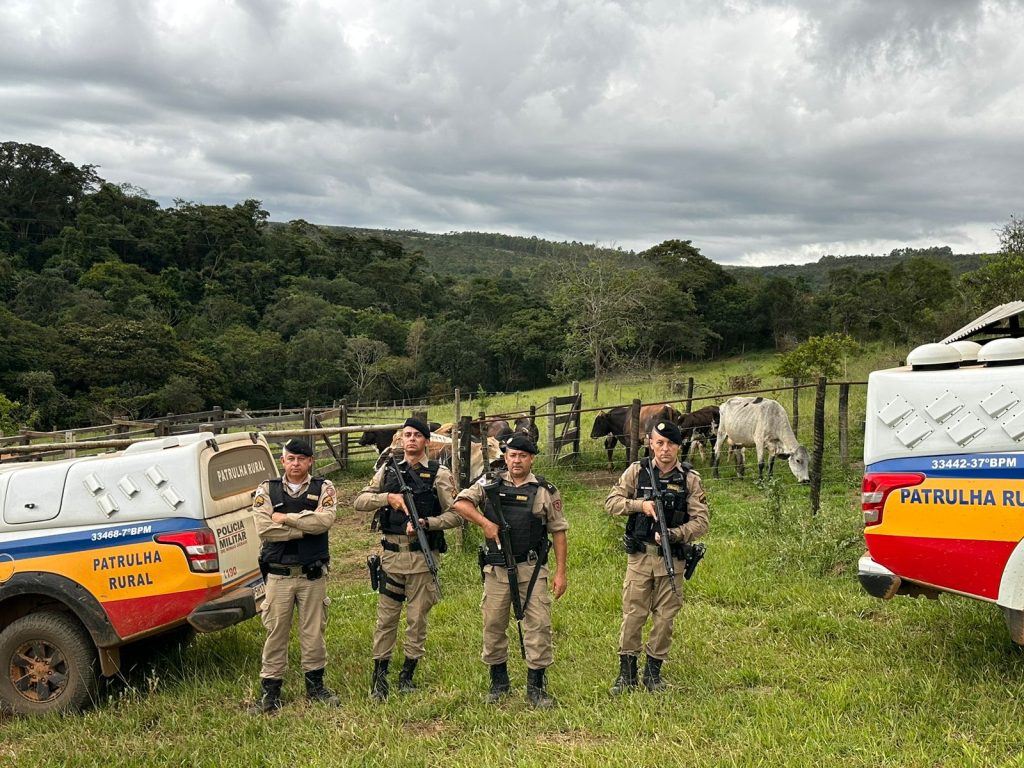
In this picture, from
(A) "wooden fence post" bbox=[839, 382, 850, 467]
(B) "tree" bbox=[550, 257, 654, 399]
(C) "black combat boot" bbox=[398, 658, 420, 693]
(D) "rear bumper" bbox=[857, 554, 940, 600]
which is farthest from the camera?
(B) "tree" bbox=[550, 257, 654, 399]

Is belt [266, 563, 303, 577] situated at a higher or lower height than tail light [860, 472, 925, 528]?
lower

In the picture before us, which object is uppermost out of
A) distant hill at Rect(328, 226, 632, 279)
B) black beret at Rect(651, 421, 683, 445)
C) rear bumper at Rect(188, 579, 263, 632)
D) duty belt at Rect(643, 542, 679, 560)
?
distant hill at Rect(328, 226, 632, 279)

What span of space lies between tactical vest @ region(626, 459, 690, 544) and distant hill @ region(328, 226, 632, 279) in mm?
124959

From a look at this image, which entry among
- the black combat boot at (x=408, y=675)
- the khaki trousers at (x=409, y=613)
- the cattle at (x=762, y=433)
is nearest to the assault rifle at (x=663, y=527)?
the khaki trousers at (x=409, y=613)

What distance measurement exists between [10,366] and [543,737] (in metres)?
52.3

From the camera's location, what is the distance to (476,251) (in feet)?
573

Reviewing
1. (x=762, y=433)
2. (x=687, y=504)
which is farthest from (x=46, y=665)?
(x=762, y=433)

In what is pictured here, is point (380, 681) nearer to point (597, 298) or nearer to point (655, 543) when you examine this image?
point (655, 543)

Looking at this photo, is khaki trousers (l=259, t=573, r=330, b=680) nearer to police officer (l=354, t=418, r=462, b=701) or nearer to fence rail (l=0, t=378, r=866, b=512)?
police officer (l=354, t=418, r=462, b=701)

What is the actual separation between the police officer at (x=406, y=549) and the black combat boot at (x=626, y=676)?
1354mm

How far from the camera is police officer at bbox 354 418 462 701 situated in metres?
5.30

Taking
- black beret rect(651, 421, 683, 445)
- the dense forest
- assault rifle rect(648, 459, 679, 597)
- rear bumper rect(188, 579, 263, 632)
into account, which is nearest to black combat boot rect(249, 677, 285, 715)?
rear bumper rect(188, 579, 263, 632)

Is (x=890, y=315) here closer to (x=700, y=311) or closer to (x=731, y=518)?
(x=700, y=311)

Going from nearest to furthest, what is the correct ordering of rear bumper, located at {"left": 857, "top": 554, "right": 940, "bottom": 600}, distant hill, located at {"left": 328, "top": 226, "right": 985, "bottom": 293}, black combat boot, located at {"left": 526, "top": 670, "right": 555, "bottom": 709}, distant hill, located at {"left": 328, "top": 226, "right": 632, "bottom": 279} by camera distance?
rear bumper, located at {"left": 857, "top": 554, "right": 940, "bottom": 600} < black combat boot, located at {"left": 526, "top": 670, "right": 555, "bottom": 709} < distant hill, located at {"left": 328, "top": 226, "right": 985, "bottom": 293} < distant hill, located at {"left": 328, "top": 226, "right": 632, "bottom": 279}
